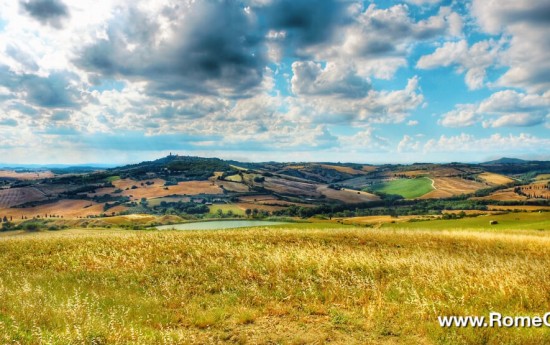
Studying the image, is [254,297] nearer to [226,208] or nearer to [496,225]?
[496,225]

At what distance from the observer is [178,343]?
789 cm

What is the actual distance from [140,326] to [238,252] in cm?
936

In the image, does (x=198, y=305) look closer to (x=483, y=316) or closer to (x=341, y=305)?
(x=341, y=305)

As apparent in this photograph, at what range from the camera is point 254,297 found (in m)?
11.7

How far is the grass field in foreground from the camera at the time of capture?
335 inches

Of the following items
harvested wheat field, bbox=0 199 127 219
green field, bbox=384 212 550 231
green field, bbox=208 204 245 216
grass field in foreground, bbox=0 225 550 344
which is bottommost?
harvested wheat field, bbox=0 199 127 219

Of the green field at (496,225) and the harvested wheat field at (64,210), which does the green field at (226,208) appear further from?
the green field at (496,225)

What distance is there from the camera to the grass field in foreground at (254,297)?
852cm

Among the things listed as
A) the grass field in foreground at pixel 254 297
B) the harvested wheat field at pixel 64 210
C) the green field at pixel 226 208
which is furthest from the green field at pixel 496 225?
the harvested wheat field at pixel 64 210

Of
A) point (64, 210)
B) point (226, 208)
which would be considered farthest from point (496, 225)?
point (64, 210)

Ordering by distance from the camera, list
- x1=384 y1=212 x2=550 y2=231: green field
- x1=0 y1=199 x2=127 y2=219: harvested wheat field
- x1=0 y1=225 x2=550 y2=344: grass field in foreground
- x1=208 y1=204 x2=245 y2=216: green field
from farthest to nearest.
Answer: x1=0 y1=199 x2=127 y2=219: harvested wheat field
x1=208 y1=204 x2=245 y2=216: green field
x1=384 y1=212 x2=550 y2=231: green field
x1=0 y1=225 x2=550 y2=344: grass field in foreground

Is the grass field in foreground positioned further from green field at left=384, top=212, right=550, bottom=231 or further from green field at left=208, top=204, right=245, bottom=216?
green field at left=208, top=204, right=245, bottom=216

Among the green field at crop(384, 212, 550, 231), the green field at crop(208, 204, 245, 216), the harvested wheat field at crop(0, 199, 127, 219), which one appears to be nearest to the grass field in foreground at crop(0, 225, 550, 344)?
the green field at crop(384, 212, 550, 231)

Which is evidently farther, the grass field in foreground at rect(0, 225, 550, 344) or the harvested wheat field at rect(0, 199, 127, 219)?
the harvested wheat field at rect(0, 199, 127, 219)
